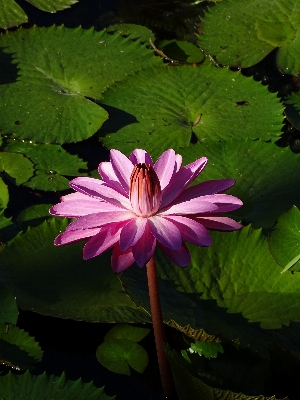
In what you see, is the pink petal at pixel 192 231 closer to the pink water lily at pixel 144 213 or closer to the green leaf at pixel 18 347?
the pink water lily at pixel 144 213

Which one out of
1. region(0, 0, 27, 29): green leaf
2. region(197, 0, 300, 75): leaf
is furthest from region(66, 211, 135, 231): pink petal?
region(0, 0, 27, 29): green leaf

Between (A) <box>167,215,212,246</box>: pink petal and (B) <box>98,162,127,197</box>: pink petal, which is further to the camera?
(B) <box>98,162,127,197</box>: pink petal

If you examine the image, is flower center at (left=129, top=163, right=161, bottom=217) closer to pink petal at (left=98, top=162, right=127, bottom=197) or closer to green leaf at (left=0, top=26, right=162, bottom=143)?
pink petal at (left=98, top=162, right=127, bottom=197)

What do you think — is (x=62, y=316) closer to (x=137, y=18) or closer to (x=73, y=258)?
(x=73, y=258)

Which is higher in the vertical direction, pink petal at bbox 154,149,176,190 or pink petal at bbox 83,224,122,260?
pink petal at bbox 154,149,176,190

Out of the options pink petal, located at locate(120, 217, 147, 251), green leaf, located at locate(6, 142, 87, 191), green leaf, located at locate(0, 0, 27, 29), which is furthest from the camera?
green leaf, located at locate(0, 0, 27, 29)

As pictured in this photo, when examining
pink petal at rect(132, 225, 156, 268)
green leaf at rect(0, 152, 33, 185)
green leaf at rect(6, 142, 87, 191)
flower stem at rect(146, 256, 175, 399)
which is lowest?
green leaf at rect(0, 152, 33, 185)
